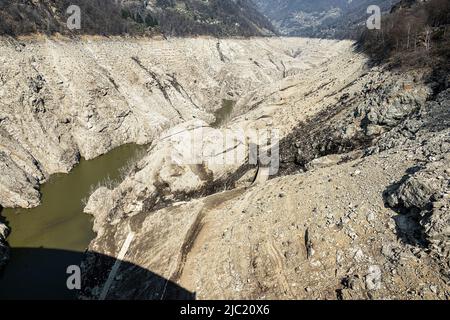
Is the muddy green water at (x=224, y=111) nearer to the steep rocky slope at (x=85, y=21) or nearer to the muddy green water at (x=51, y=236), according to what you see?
the steep rocky slope at (x=85, y=21)

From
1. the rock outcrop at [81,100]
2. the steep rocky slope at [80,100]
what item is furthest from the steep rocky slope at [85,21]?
the rock outcrop at [81,100]

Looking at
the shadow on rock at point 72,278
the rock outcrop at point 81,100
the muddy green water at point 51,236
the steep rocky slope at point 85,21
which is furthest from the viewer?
the steep rocky slope at point 85,21

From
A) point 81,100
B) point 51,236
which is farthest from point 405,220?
point 81,100

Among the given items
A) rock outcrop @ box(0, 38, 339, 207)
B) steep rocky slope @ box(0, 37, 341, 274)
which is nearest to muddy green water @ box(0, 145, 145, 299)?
steep rocky slope @ box(0, 37, 341, 274)

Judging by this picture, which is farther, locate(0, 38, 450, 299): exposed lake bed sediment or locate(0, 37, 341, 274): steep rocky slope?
locate(0, 37, 341, 274): steep rocky slope

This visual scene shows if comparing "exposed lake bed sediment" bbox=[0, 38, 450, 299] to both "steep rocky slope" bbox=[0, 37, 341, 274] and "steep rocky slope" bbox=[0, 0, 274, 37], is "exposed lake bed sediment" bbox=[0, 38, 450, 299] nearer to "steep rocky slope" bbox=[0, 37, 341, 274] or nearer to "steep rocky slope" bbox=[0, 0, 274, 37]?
"steep rocky slope" bbox=[0, 37, 341, 274]
